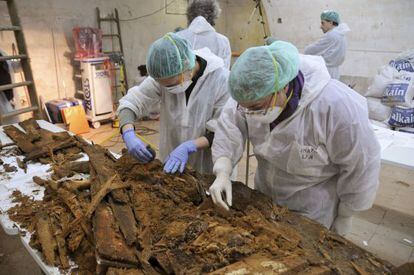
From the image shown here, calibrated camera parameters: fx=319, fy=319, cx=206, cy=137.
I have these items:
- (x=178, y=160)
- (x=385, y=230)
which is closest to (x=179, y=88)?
(x=178, y=160)

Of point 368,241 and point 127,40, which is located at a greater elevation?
point 127,40

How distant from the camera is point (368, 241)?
118 inches

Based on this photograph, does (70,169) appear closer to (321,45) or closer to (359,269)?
(359,269)

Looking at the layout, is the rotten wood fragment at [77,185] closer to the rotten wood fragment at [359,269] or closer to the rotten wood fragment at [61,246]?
the rotten wood fragment at [61,246]

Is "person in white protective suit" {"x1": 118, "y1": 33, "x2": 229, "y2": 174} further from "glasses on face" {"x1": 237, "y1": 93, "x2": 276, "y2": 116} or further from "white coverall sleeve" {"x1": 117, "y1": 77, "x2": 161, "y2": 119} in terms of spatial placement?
"glasses on face" {"x1": 237, "y1": 93, "x2": 276, "y2": 116}

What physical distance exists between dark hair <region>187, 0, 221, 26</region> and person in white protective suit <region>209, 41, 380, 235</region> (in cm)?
195

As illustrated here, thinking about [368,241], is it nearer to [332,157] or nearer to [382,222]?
[382,222]

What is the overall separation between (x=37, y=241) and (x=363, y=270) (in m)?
1.40

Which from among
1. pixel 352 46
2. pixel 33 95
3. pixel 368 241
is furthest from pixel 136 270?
pixel 352 46

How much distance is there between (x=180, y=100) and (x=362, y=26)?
5040 mm

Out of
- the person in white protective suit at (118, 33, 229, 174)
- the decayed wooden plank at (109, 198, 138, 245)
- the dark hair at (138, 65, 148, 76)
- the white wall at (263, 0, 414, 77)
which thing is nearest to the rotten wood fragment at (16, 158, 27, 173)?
the person in white protective suit at (118, 33, 229, 174)

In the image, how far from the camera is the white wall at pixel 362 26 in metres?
5.39

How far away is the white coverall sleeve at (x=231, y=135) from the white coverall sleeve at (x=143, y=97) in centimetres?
68

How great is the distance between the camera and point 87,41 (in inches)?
226
